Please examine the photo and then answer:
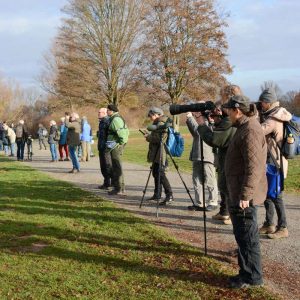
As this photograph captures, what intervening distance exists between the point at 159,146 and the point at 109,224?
197 cm

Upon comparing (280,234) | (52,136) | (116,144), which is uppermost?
(52,136)

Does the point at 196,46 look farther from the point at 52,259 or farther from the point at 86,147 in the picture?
the point at 52,259

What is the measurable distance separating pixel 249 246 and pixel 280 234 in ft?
6.47

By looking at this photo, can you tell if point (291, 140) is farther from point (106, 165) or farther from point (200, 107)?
point (106, 165)

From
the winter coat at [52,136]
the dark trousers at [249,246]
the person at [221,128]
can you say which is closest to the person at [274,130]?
the person at [221,128]

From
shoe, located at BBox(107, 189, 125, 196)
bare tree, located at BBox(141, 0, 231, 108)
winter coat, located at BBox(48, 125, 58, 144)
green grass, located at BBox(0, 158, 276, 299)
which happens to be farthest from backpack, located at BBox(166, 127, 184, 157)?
bare tree, located at BBox(141, 0, 231, 108)

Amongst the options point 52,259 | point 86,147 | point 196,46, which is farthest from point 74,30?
point 52,259

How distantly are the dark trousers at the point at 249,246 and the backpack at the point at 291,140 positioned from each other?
1792 mm

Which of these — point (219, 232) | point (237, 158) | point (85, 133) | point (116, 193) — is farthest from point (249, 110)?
point (85, 133)

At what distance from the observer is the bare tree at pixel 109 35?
34.8 metres

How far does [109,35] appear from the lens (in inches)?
1396

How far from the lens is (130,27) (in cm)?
3556

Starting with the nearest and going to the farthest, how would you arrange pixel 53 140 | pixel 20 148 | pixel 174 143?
1. pixel 174 143
2. pixel 53 140
3. pixel 20 148

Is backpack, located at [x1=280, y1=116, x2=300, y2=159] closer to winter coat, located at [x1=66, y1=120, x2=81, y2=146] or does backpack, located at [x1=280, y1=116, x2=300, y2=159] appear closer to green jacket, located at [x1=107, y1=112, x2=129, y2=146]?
green jacket, located at [x1=107, y1=112, x2=129, y2=146]
